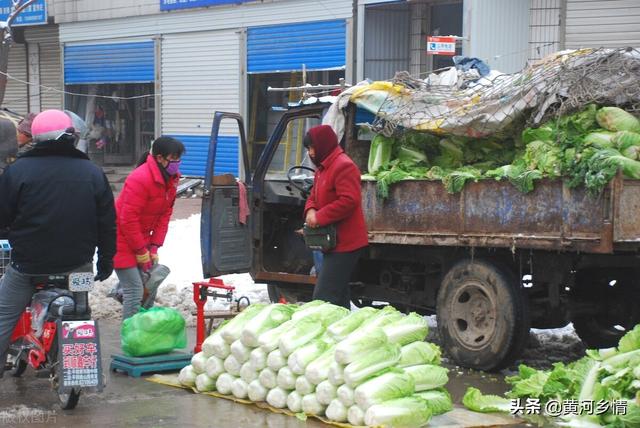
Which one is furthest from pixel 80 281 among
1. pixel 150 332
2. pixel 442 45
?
pixel 442 45

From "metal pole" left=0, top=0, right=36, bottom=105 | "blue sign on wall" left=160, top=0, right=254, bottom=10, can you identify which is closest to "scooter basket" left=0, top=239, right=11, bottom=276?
"blue sign on wall" left=160, top=0, right=254, bottom=10

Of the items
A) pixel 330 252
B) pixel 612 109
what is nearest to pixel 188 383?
pixel 330 252

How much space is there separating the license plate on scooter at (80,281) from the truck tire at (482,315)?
3298mm

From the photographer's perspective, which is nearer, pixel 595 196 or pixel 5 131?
pixel 595 196

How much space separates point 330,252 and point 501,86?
213 centimetres

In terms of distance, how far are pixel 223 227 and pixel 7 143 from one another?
7.67 feet

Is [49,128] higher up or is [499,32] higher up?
[499,32]

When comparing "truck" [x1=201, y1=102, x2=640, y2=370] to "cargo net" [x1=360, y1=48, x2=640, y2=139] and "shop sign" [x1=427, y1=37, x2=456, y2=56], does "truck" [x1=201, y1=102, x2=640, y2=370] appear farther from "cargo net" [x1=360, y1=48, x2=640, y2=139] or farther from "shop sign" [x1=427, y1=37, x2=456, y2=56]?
"shop sign" [x1=427, y1=37, x2=456, y2=56]

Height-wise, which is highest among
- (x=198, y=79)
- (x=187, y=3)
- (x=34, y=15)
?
(x=34, y=15)

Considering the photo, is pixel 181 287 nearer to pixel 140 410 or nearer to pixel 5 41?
pixel 140 410

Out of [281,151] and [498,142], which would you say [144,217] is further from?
[498,142]

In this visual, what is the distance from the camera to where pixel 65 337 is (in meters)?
Answer: 6.89

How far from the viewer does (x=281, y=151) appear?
36.0ft

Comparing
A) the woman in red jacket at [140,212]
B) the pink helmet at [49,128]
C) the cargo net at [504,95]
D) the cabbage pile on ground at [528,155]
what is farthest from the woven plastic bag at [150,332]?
the cargo net at [504,95]
